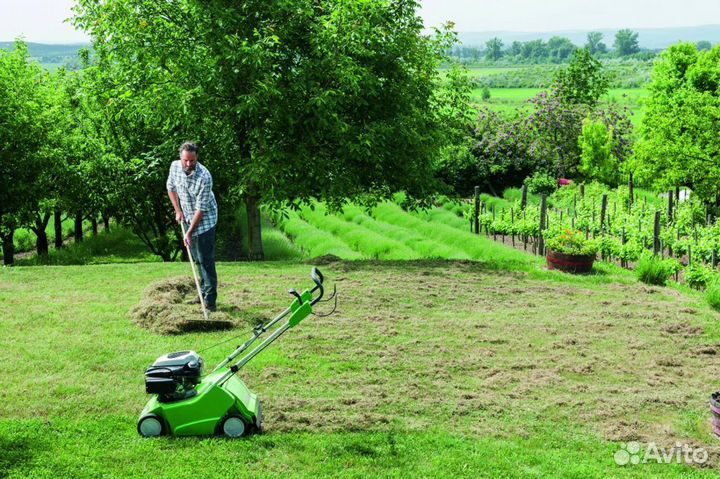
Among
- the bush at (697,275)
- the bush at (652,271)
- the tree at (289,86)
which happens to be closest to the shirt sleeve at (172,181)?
the tree at (289,86)

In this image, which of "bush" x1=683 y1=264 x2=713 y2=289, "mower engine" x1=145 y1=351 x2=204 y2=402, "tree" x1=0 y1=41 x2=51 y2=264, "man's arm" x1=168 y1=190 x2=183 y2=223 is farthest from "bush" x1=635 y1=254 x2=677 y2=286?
"tree" x1=0 y1=41 x2=51 y2=264

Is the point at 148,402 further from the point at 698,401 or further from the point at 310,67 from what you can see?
the point at 310,67

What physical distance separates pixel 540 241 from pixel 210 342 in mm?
11056

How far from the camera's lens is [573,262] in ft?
43.9

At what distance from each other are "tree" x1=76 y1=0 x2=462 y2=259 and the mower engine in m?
8.63

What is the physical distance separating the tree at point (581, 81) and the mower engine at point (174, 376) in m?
37.7

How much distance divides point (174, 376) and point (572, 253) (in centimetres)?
892

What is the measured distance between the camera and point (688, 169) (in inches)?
889

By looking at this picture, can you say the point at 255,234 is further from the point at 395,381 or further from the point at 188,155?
the point at 395,381

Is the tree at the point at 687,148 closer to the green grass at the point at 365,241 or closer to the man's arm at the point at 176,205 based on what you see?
the green grass at the point at 365,241

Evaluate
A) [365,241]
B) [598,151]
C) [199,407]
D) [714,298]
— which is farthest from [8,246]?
[598,151]

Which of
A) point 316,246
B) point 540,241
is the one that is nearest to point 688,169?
point 540,241

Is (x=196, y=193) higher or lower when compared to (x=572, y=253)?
higher

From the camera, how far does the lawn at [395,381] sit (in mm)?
5934
